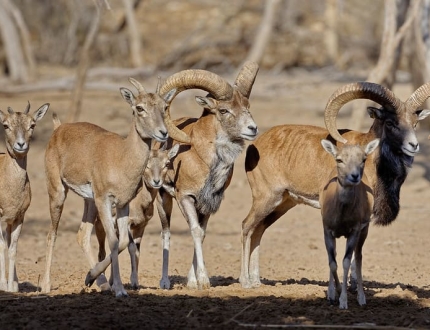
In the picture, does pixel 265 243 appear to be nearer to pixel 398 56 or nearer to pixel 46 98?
pixel 398 56

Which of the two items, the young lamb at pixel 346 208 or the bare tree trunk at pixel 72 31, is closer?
the young lamb at pixel 346 208

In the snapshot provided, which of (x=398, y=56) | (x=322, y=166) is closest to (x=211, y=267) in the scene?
(x=322, y=166)

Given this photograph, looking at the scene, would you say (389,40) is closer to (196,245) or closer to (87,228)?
(196,245)

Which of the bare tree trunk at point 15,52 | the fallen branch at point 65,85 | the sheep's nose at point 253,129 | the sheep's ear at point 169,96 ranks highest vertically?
the bare tree trunk at point 15,52

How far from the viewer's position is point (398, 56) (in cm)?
2227

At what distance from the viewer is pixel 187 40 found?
3641 cm

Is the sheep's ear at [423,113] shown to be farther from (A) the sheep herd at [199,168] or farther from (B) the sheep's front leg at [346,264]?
(B) the sheep's front leg at [346,264]

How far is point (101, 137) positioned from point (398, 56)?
1226cm

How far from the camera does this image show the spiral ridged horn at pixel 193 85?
40.3 ft

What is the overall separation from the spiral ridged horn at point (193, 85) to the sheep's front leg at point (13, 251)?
7.56 ft

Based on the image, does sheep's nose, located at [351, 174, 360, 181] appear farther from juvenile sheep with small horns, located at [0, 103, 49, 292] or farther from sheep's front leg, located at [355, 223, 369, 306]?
juvenile sheep with small horns, located at [0, 103, 49, 292]

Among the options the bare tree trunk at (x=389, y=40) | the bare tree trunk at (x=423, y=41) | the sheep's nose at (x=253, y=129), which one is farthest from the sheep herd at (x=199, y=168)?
the bare tree trunk at (x=423, y=41)

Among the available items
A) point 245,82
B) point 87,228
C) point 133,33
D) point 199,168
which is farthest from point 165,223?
point 133,33

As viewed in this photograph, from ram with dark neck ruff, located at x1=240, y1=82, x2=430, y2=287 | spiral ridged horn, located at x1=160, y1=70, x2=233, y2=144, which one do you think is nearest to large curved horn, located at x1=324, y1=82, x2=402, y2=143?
ram with dark neck ruff, located at x1=240, y1=82, x2=430, y2=287
